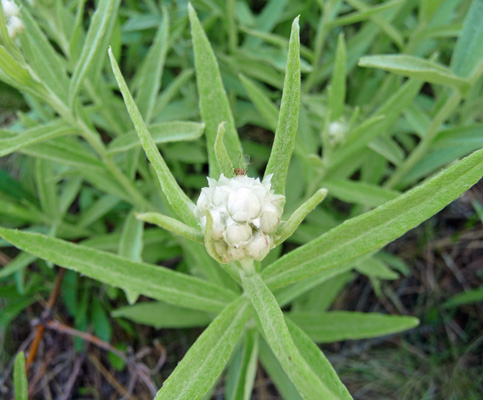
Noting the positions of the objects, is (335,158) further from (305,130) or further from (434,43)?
(434,43)

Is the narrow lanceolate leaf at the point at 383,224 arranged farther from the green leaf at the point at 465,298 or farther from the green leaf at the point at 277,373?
the green leaf at the point at 465,298

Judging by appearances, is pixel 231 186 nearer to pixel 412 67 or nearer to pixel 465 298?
pixel 412 67

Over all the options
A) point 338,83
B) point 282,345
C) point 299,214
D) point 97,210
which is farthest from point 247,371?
point 97,210

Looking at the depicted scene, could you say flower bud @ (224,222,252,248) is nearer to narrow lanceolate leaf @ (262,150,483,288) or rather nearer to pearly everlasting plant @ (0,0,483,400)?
pearly everlasting plant @ (0,0,483,400)

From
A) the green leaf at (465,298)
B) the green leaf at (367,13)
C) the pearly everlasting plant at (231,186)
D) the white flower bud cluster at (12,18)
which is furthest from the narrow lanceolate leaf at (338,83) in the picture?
the green leaf at (465,298)

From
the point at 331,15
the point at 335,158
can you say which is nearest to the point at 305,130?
the point at 335,158

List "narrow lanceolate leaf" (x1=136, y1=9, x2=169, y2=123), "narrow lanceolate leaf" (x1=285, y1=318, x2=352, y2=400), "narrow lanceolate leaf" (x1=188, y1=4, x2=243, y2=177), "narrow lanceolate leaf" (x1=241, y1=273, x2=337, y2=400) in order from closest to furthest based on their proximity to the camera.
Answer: "narrow lanceolate leaf" (x1=241, y1=273, x2=337, y2=400), "narrow lanceolate leaf" (x1=285, y1=318, x2=352, y2=400), "narrow lanceolate leaf" (x1=188, y1=4, x2=243, y2=177), "narrow lanceolate leaf" (x1=136, y1=9, x2=169, y2=123)

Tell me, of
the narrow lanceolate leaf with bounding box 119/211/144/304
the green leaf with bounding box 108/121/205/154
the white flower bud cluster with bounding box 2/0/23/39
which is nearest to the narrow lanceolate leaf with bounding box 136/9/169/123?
the green leaf with bounding box 108/121/205/154
